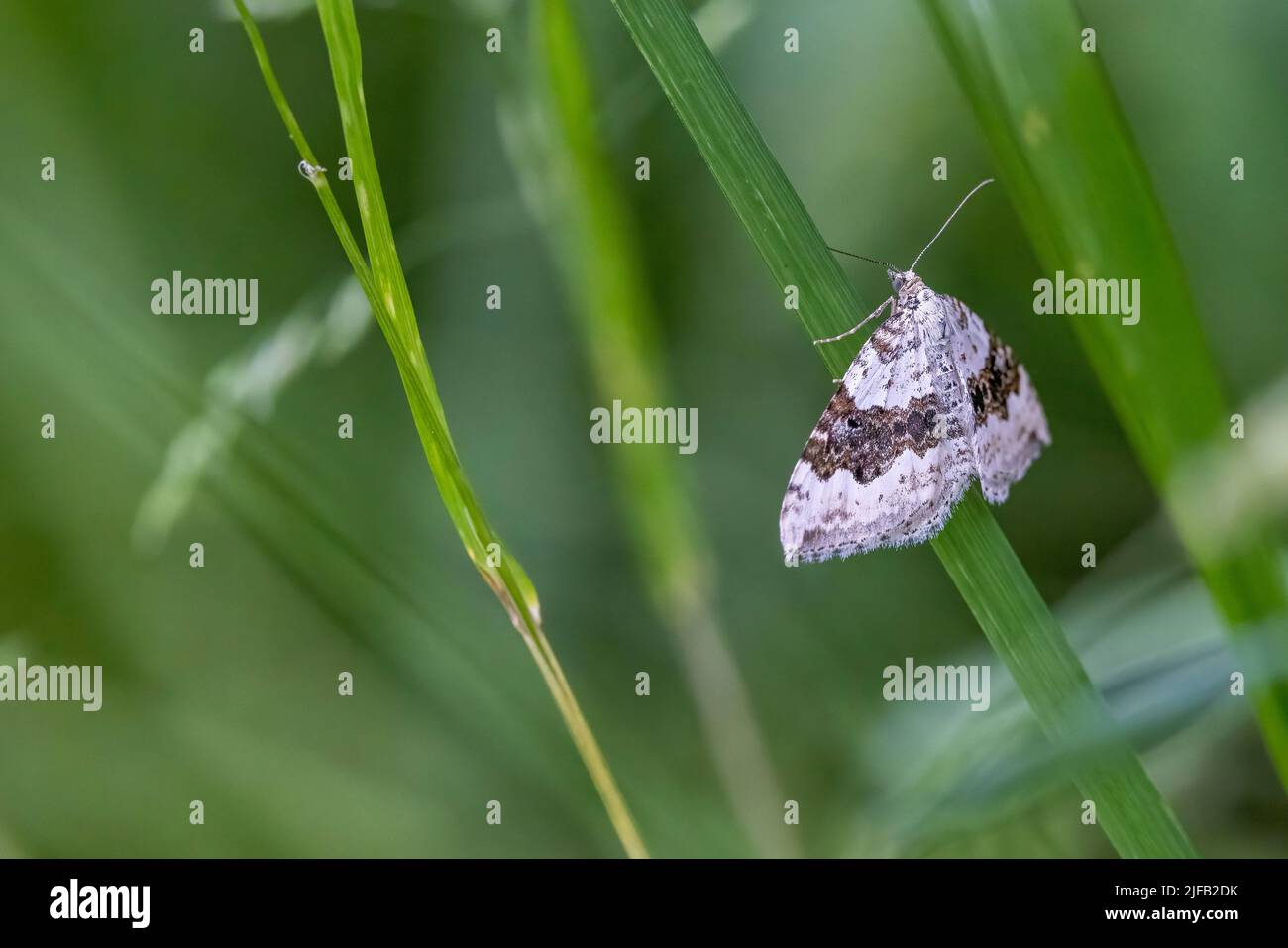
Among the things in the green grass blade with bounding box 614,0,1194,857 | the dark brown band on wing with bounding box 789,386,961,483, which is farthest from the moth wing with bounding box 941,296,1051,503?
the green grass blade with bounding box 614,0,1194,857

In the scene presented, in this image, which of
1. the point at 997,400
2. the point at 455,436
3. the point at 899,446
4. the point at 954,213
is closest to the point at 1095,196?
the point at 899,446

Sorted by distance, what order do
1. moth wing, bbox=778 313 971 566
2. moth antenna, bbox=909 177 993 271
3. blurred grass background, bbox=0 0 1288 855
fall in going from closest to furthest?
1. moth wing, bbox=778 313 971 566
2. moth antenna, bbox=909 177 993 271
3. blurred grass background, bbox=0 0 1288 855

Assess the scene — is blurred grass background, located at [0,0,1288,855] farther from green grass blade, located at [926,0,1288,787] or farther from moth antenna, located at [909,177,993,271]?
green grass blade, located at [926,0,1288,787]

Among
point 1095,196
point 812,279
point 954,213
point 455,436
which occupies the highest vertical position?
point 954,213

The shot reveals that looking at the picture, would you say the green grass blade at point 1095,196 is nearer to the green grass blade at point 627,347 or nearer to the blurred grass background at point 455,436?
the green grass blade at point 627,347

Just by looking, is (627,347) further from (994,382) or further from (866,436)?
(994,382)

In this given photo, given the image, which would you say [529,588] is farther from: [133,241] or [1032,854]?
[133,241]
